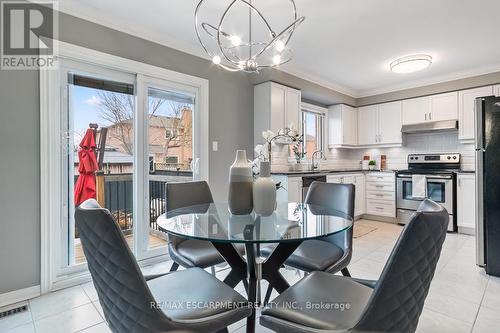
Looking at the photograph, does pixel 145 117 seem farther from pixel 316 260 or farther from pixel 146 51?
pixel 316 260

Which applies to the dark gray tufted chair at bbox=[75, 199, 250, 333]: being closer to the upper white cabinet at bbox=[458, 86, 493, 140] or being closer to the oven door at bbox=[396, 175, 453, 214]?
the oven door at bbox=[396, 175, 453, 214]

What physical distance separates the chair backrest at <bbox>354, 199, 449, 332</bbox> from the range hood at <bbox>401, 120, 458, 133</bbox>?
4202 millimetres

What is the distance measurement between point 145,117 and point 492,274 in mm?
3628

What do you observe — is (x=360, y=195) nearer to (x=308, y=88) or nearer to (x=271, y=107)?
(x=308, y=88)

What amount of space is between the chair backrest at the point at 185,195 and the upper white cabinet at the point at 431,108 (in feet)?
13.2

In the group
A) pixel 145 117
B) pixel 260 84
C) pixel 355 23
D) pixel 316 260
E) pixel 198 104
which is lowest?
pixel 316 260

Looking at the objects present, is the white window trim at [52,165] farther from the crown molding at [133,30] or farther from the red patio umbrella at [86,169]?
the crown molding at [133,30]

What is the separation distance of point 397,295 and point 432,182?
4.03 meters

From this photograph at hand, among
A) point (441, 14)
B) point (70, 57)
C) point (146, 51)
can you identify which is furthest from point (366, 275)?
point (70, 57)

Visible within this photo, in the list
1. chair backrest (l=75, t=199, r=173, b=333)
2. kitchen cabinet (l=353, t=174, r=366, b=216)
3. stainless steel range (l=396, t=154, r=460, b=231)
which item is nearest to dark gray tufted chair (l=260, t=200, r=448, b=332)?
chair backrest (l=75, t=199, r=173, b=333)

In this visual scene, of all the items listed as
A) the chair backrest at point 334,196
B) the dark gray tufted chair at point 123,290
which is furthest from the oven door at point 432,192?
the dark gray tufted chair at point 123,290

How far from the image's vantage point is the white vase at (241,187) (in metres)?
1.62

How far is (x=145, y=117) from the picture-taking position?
2783mm

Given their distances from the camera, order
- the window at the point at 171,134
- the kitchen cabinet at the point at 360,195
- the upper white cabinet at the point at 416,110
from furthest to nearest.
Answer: the kitchen cabinet at the point at 360,195 < the upper white cabinet at the point at 416,110 < the window at the point at 171,134
